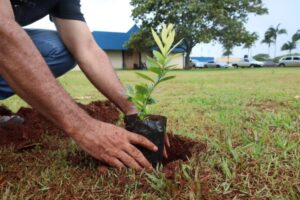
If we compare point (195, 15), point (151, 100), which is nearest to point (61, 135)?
point (151, 100)

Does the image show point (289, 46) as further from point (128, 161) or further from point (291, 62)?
point (128, 161)

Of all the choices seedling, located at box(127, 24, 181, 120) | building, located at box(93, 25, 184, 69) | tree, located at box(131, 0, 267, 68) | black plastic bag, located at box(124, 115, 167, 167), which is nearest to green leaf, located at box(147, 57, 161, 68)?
seedling, located at box(127, 24, 181, 120)

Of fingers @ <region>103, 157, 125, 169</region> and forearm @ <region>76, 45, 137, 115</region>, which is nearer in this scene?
fingers @ <region>103, 157, 125, 169</region>

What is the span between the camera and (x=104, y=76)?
2.26 metres

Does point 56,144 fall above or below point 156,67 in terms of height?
below

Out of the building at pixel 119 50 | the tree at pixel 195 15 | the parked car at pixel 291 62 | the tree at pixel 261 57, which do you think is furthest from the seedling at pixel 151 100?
the tree at pixel 261 57

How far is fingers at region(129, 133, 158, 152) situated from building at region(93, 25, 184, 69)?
1553 inches

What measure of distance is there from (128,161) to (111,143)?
0.13 m

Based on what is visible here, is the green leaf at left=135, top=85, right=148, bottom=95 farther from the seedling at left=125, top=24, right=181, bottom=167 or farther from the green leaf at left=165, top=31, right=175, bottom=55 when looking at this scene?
the green leaf at left=165, top=31, right=175, bottom=55

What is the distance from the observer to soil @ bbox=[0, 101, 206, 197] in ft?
5.80

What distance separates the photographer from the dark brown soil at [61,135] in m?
1.84

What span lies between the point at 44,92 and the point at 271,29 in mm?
71413

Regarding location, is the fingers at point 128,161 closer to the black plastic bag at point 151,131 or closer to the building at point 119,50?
the black plastic bag at point 151,131

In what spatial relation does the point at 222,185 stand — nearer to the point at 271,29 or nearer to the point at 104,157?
the point at 104,157
